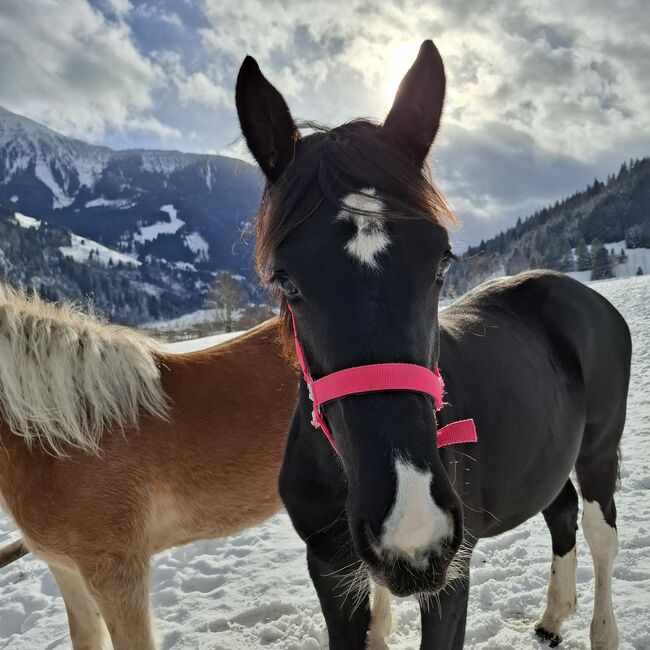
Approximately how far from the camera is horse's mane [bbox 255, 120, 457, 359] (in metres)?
1.42

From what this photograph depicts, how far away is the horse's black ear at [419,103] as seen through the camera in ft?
5.31

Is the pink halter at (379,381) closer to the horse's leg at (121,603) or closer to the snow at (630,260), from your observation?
the horse's leg at (121,603)

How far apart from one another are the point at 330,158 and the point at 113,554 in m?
2.23

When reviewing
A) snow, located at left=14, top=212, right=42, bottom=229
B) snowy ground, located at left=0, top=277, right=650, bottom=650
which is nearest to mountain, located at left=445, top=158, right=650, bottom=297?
snowy ground, located at left=0, top=277, right=650, bottom=650

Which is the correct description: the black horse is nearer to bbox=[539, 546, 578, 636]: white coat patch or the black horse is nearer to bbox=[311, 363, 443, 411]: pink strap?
bbox=[311, 363, 443, 411]: pink strap

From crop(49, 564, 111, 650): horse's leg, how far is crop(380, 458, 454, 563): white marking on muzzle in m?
2.56

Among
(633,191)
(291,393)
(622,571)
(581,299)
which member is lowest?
(622,571)

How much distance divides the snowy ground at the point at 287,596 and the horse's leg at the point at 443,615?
1.55 metres

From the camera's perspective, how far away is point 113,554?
2.43 meters

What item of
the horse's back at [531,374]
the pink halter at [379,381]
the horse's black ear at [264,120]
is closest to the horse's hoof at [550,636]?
the horse's back at [531,374]

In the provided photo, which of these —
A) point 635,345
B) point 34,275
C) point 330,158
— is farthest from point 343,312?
point 34,275

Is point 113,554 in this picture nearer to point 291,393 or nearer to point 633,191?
point 291,393

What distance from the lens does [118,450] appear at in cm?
260

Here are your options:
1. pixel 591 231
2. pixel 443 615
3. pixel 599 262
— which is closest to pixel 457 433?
pixel 443 615
